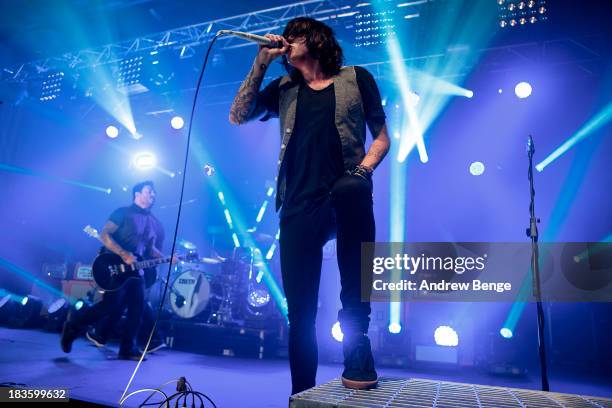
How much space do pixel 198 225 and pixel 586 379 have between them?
28.8 ft

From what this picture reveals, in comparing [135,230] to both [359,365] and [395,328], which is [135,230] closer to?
[395,328]

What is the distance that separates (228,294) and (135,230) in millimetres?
2341

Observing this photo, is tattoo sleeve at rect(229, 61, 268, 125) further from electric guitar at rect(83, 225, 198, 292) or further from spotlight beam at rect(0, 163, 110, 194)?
spotlight beam at rect(0, 163, 110, 194)

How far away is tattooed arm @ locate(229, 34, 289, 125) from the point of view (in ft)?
7.13

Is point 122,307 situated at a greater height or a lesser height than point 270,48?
lesser

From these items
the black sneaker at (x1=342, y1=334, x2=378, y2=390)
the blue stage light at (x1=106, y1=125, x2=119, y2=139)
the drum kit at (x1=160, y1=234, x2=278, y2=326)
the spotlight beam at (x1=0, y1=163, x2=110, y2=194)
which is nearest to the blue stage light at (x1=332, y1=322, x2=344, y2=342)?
the drum kit at (x1=160, y1=234, x2=278, y2=326)

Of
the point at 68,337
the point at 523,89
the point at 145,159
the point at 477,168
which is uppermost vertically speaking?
the point at 523,89

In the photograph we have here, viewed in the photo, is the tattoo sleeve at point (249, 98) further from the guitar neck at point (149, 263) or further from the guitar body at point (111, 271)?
the guitar body at point (111, 271)

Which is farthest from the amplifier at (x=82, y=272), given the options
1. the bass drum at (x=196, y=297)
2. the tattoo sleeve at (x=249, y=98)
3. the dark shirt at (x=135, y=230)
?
the tattoo sleeve at (x=249, y=98)

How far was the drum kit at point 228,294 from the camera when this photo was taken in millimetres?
6969

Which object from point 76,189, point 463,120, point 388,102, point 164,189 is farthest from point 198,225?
point 463,120

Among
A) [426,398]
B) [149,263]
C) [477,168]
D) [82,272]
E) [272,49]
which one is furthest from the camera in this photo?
[82,272]

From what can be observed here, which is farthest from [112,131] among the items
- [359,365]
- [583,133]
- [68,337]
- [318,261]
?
[583,133]

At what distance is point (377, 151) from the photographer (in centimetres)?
204
